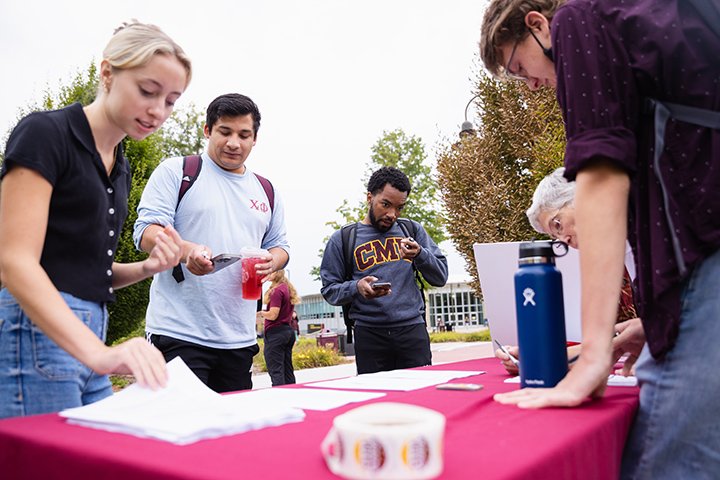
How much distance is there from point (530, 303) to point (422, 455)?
29.7 inches

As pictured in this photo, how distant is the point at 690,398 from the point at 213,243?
7.02 ft

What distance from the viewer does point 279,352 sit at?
7.34 meters

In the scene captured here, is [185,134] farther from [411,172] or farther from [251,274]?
[251,274]

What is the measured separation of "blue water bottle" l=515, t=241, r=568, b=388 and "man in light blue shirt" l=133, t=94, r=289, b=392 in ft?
4.76

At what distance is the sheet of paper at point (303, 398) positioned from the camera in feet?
4.51

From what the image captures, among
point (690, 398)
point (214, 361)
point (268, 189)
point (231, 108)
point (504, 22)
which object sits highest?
point (231, 108)

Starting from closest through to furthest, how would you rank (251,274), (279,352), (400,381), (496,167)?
1. (400,381)
2. (251,274)
3. (279,352)
4. (496,167)

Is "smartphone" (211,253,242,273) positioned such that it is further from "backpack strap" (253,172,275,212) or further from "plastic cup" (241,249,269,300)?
"backpack strap" (253,172,275,212)

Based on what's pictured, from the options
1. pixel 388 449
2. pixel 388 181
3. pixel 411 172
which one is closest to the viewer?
pixel 388 449

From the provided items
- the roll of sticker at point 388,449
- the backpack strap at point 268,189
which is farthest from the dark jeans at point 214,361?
the roll of sticker at point 388,449

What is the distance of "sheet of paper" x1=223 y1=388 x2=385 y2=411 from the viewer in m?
1.37

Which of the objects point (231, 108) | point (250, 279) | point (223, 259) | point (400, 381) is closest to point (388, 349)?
point (250, 279)

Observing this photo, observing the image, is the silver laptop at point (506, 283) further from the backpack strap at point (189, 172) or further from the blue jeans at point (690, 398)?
the backpack strap at point (189, 172)

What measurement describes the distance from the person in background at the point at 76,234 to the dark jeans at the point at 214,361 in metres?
0.79
